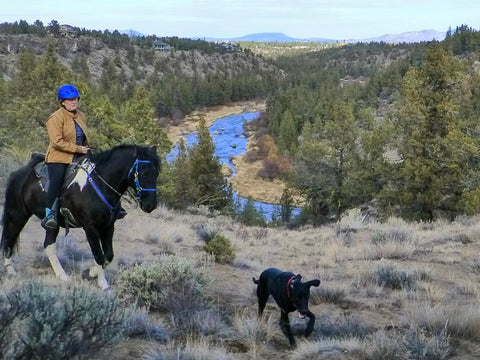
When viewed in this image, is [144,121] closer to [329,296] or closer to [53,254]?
[53,254]

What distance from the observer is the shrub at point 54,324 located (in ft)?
11.2

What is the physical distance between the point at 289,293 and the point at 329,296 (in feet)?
6.26

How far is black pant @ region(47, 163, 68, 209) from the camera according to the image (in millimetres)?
6520

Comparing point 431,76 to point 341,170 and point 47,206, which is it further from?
point 47,206

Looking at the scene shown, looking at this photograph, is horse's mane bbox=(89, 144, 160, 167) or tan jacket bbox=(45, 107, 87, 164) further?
tan jacket bbox=(45, 107, 87, 164)

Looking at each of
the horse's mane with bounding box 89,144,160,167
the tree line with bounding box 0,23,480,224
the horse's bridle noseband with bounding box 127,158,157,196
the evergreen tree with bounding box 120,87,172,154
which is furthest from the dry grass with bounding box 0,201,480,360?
the evergreen tree with bounding box 120,87,172,154

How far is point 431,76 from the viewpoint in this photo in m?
24.5

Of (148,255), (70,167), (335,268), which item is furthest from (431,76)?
(70,167)

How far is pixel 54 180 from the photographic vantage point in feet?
21.5

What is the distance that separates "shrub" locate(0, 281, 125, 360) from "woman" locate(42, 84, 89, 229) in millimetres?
2431

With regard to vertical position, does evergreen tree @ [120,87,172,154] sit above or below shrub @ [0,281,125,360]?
below

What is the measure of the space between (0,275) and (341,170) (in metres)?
29.7

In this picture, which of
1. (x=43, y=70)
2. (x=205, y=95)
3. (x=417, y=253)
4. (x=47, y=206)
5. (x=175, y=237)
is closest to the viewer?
(x=47, y=206)

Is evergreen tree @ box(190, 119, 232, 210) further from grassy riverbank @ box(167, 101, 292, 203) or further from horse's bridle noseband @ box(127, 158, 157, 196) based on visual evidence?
horse's bridle noseband @ box(127, 158, 157, 196)
